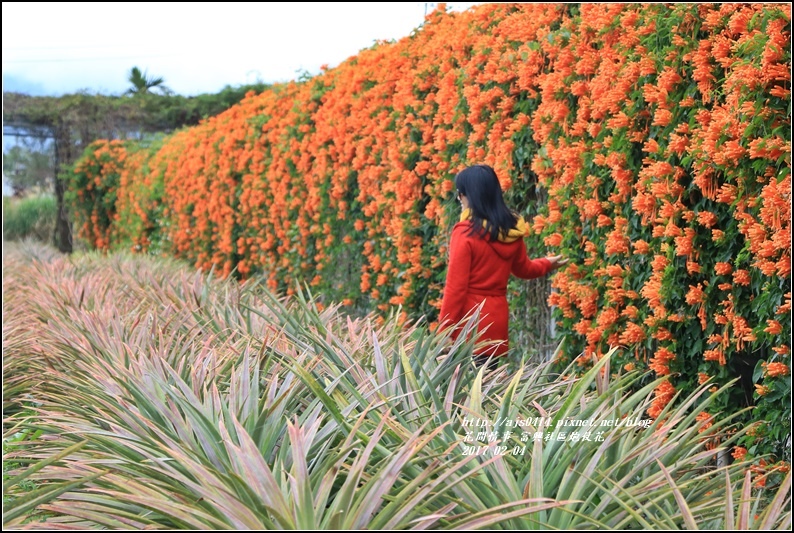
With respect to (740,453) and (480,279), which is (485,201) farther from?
(740,453)

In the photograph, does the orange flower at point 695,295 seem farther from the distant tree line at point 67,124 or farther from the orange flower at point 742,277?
the distant tree line at point 67,124

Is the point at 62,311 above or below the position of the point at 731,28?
below

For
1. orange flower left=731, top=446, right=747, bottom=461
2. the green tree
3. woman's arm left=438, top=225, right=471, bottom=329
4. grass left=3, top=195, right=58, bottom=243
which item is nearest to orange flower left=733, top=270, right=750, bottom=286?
orange flower left=731, top=446, right=747, bottom=461

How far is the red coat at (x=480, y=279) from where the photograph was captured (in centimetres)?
424

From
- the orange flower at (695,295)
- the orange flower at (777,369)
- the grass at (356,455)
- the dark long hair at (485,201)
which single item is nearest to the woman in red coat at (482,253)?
the dark long hair at (485,201)

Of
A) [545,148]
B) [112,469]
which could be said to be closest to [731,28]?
[545,148]

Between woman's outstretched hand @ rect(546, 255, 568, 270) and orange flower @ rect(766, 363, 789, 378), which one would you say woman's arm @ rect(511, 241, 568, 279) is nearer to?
woman's outstretched hand @ rect(546, 255, 568, 270)

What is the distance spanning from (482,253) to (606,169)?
79 cm

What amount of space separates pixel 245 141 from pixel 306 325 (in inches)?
308

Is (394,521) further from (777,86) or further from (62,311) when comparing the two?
(62,311)

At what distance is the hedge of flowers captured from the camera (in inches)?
130

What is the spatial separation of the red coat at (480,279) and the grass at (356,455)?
86cm

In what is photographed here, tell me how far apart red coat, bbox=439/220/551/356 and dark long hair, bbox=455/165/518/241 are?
5 cm

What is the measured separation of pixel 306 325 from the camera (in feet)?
12.5
